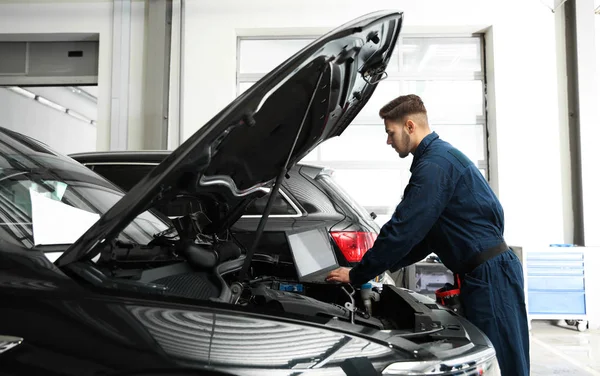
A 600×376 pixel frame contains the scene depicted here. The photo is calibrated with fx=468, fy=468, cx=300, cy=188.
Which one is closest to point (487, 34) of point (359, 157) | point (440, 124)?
Result: point (440, 124)

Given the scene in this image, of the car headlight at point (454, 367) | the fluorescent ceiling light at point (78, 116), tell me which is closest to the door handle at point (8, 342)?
the car headlight at point (454, 367)

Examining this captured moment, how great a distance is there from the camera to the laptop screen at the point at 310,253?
6.21ft

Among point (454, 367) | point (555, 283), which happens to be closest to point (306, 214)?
point (454, 367)

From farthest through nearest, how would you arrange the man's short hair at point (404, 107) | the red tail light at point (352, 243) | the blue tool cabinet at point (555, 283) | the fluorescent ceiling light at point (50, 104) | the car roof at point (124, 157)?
the fluorescent ceiling light at point (50, 104) → the blue tool cabinet at point (555, 283) → the car roof at point (124, 157) → the red tail light at point (352, 243) → the man's short hair at point (404, 107)

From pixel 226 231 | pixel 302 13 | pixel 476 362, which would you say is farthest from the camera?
pixel 302 13

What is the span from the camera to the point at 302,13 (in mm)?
6320

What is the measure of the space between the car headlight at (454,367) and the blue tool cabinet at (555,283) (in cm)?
451

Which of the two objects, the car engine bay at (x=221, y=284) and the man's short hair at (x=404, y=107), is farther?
the man's short hair at (x=404, y=107)

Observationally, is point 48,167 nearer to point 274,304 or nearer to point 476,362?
point 274,304

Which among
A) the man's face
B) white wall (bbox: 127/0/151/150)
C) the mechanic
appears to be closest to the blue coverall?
the mechanic

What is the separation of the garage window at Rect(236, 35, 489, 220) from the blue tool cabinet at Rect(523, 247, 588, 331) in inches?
63.8

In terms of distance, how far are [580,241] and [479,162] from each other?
157 cm

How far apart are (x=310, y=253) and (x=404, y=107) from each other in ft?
2.54

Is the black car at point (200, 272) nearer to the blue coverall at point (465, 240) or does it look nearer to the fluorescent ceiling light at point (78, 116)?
the blue coverall at point (465, 240)
